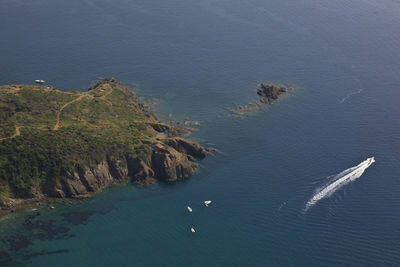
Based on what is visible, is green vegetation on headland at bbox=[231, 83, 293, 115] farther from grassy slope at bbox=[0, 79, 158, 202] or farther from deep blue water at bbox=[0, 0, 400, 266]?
grassy slope at bbox=[0, 79, 158, 202]

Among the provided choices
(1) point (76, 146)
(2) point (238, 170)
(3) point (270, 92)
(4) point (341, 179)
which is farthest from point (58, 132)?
(3) point (270, 92)

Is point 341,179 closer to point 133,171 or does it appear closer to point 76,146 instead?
point 133,171

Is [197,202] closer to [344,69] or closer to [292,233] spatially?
[292,233]

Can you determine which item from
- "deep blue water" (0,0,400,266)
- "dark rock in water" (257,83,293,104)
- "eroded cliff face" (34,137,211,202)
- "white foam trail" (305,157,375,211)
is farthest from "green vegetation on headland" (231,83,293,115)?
"white foam trail" (305,157,375,211)

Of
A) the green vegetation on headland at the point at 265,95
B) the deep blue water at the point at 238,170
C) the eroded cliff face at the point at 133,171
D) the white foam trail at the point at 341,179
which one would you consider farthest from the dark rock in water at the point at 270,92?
the eroded cliff face at the point at 133,171

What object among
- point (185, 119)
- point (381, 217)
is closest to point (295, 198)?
point (381, 217)

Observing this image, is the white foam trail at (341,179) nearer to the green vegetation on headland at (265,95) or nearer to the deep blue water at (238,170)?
the deep blue water at (238,170)

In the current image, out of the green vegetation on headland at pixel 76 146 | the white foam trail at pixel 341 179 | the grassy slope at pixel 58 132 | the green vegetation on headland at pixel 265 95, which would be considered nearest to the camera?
the green vegetation on headland at pixel 76 146
